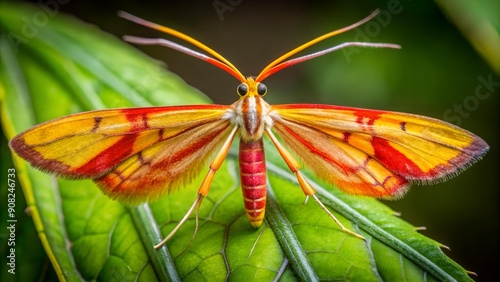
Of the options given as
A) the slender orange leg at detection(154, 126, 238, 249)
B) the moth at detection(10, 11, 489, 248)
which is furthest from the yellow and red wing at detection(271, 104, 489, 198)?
the slender orange leg at detection(154, 126, 238, 249)

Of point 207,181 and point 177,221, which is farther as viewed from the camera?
point 177,221

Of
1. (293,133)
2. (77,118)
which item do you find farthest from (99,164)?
(293,133)

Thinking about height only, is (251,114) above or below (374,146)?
above

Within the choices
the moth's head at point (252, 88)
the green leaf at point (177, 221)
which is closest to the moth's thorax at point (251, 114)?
the moth's head at point (252, 88)

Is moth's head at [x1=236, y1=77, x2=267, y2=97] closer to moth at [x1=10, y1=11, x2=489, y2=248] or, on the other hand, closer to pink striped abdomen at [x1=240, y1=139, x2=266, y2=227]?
moth at [x1=10, y1=11, x2=489, y2=248]

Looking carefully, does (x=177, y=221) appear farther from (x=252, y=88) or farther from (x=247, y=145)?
(x=252, y=88)

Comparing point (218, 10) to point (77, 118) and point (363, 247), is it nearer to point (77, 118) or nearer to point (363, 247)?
point (77, 118)

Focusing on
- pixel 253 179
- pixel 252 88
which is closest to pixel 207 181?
pixel 253 179
